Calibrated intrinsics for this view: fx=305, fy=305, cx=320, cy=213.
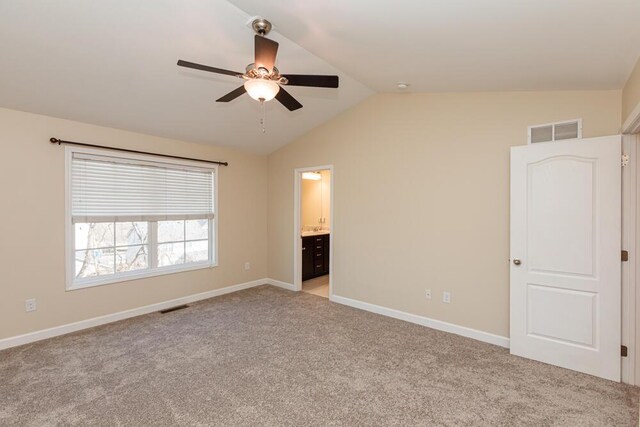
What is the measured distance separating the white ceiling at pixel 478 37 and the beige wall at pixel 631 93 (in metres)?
0.06

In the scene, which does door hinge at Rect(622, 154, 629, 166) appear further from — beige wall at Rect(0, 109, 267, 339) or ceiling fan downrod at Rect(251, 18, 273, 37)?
beige wall at Rect(0, 109, 267, 339)

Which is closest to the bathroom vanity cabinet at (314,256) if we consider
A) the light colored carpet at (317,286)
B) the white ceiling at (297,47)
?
the light colored carpet at (317,286)

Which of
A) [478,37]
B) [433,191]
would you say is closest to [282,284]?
[433,191]

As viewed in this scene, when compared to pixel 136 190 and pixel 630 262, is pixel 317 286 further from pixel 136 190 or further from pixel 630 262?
pixel 630 262

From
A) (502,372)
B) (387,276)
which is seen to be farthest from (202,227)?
(502,372)

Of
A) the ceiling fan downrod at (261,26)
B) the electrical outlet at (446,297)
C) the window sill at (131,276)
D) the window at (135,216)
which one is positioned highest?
the ceiling fan downrod at (261,26)

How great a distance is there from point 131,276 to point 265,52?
3491 millimetres

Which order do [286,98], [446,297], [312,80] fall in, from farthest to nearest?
[446,297] → [286,98] → [312,80]

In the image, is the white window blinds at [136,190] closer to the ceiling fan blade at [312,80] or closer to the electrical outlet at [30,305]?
the electrical outlet at [30,305]

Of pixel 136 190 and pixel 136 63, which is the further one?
pixel 136 190

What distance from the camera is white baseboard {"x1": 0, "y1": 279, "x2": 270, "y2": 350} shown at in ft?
10.4

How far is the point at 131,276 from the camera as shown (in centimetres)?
402

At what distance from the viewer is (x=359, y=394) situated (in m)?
2.36

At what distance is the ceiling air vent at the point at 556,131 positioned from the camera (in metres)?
2.80
